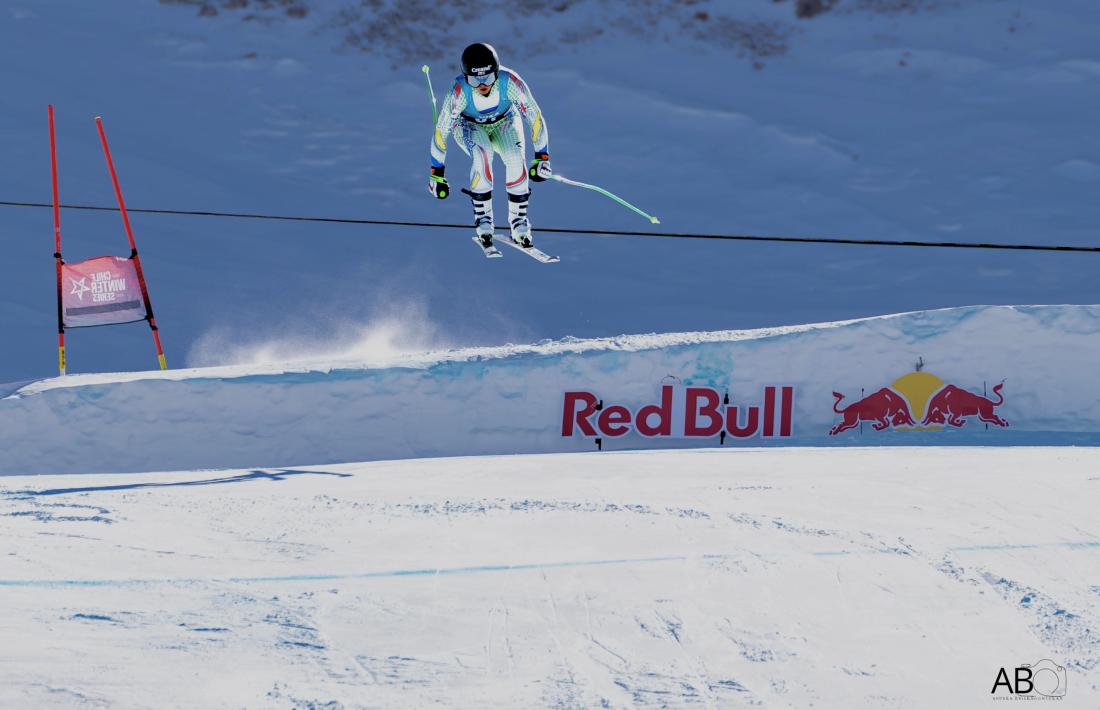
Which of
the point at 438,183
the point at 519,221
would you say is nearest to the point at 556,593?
the point at 519,221

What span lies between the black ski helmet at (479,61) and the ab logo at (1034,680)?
15.2 feet

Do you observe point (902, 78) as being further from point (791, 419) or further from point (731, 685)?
point (731, 685)

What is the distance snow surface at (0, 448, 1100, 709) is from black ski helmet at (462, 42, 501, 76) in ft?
9.58

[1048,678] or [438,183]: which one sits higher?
[438,183]

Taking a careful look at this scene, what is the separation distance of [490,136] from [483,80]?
1.67 feet

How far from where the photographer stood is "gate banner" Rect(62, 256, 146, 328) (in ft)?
39.8

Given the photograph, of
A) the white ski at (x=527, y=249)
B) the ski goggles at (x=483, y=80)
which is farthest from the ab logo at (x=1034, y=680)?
the ski goggles at (x=483, y=80)

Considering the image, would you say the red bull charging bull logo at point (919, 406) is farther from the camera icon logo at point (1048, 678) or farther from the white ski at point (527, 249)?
the camera icon logo at point (1048, 678)

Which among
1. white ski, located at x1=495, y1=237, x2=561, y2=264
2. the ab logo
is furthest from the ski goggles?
the ab logo

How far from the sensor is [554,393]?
12.1m

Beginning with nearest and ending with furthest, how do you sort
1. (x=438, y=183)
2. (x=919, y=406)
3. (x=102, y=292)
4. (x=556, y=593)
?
(x=556, y=593) < (x=438, y=183) < (x=919, y=406) < (x=102, y=292)

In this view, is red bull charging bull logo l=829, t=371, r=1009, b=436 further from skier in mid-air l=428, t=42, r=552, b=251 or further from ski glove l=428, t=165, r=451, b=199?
ski glove l=428, t=165, r=451, b=199

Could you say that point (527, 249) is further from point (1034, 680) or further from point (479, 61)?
point (1034, 680)

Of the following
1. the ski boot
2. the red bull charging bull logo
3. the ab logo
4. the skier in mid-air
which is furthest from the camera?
the red bull charging bull logo
